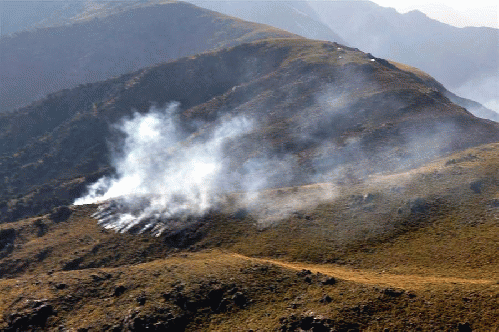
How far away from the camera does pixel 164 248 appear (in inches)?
3989

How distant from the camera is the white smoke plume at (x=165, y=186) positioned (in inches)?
4535

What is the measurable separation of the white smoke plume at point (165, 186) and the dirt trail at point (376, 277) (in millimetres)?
33718

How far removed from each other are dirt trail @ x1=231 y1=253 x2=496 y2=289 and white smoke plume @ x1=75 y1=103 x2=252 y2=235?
1327 inches

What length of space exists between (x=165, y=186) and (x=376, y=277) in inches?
3718

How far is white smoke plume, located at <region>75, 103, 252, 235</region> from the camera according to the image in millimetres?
115188

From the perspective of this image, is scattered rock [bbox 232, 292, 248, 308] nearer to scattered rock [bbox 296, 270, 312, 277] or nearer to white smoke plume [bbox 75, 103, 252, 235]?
scattered rock [bbox 296, 270, 312, 277]

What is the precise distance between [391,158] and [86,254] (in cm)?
9679

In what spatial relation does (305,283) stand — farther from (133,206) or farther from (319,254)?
(133,206)

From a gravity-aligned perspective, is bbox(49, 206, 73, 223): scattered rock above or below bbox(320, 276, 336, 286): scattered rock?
above

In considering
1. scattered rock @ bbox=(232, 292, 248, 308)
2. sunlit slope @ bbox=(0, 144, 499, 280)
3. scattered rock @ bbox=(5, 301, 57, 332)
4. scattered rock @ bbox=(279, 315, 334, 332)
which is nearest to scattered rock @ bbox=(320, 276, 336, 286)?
scattered rock @ bbox=(279, 315, 334, 332)

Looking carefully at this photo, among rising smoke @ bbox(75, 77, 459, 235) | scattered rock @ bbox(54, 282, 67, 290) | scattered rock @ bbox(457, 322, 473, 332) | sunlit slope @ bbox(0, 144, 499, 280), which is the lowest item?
scattered rock @ bbox(457, 322, 473, 332)

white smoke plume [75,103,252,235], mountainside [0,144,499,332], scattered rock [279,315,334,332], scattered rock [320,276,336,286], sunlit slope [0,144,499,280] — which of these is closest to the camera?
scattered rock [279,315,334,332]

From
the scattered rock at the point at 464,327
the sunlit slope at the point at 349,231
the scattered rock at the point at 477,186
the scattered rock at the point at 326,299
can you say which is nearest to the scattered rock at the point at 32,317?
the sunlit slope at the point at 349,231

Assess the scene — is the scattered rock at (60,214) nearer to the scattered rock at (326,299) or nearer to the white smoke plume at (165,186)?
the white smoke plume at (165,186)
